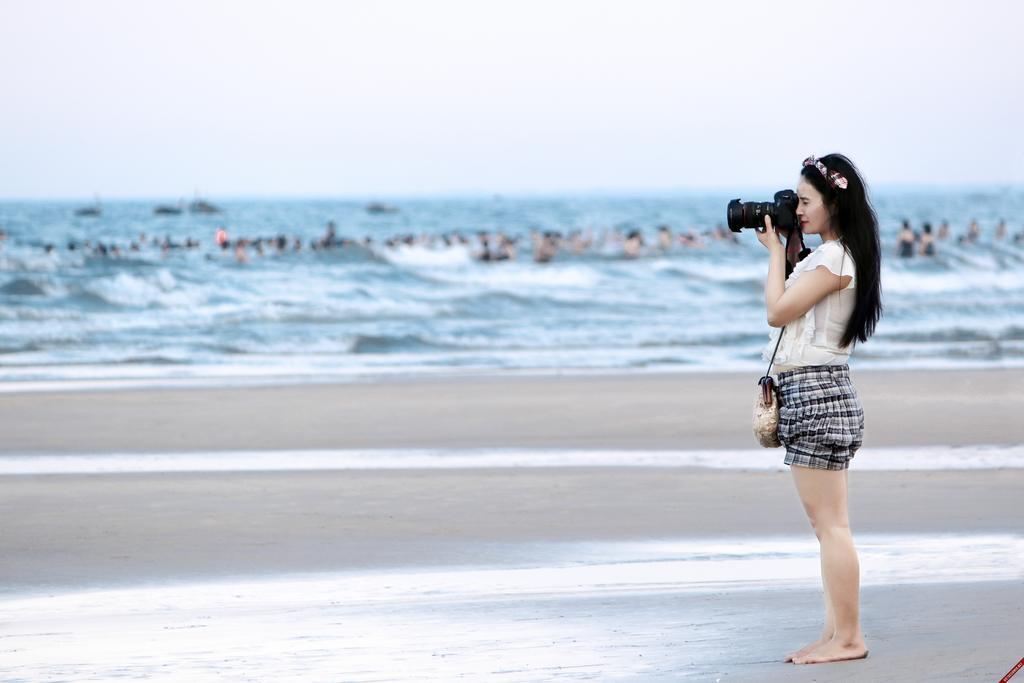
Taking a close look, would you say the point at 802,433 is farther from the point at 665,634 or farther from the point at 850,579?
the point at 665,634

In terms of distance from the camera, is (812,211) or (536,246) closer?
(812,211)

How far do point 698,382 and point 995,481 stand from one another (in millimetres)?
5091

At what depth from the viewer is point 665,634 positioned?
4375 mm

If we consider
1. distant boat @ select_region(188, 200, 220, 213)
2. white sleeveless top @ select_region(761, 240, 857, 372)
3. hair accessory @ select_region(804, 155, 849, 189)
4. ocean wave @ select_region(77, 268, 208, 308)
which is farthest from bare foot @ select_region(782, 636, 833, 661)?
distant boat @ select_region(188, 200, 220, 213)

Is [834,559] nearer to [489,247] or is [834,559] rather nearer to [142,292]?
[142,292]

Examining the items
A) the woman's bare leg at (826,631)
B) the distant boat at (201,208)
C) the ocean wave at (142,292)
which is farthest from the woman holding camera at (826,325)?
the distant boat at (201,208)

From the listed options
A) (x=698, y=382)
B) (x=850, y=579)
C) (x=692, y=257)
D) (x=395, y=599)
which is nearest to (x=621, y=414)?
(x=698, y=382)

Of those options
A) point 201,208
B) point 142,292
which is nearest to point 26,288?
point 142,292

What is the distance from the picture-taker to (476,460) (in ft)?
27.7

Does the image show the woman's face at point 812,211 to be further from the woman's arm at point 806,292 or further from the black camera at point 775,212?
the woman's arm at point 806,292

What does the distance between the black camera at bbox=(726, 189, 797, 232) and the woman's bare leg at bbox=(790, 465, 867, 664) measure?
2.42ft

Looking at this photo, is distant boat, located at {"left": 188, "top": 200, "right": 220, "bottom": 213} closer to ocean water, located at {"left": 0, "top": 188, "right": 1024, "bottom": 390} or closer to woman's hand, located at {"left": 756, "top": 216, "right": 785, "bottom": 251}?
ocean water, located at {"left": 0, "top": 188, "right": 1024, "bottom": 390}

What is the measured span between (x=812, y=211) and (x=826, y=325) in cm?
34

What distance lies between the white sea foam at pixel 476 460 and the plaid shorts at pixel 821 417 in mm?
4191
